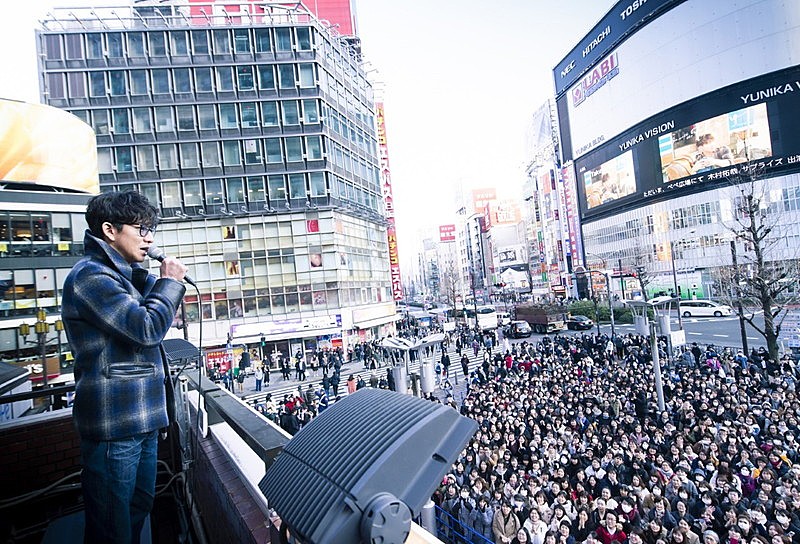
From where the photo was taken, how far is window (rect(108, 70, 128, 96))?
33.4 meters

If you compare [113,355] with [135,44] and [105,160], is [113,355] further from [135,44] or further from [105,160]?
[135,44]

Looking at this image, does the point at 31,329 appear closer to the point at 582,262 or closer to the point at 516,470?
the point at 516,470

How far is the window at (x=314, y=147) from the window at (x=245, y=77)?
5917 millimetres

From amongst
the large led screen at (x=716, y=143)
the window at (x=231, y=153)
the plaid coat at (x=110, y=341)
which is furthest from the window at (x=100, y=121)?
the large led screen at (x=716, y=143)

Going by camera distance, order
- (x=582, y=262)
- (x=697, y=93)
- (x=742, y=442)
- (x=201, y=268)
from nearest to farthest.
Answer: (x=742, y=442) → (x=201, y=268) → (x=697, y=93) → (x=582, y=262)

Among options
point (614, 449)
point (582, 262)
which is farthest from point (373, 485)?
point (582, 262)

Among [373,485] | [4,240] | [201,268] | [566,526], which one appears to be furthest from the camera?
[201,268]

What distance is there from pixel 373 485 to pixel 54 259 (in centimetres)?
2443

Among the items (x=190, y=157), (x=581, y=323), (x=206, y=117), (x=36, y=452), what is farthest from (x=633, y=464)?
(x=206, y=117)

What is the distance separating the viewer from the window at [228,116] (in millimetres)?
34656

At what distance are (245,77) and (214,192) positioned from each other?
9.27 metres

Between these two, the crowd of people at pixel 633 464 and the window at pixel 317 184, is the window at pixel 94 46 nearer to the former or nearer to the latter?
the window at pixel 317 184

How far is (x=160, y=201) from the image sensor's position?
1332 inches

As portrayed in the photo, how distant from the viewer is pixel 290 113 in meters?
35.4
